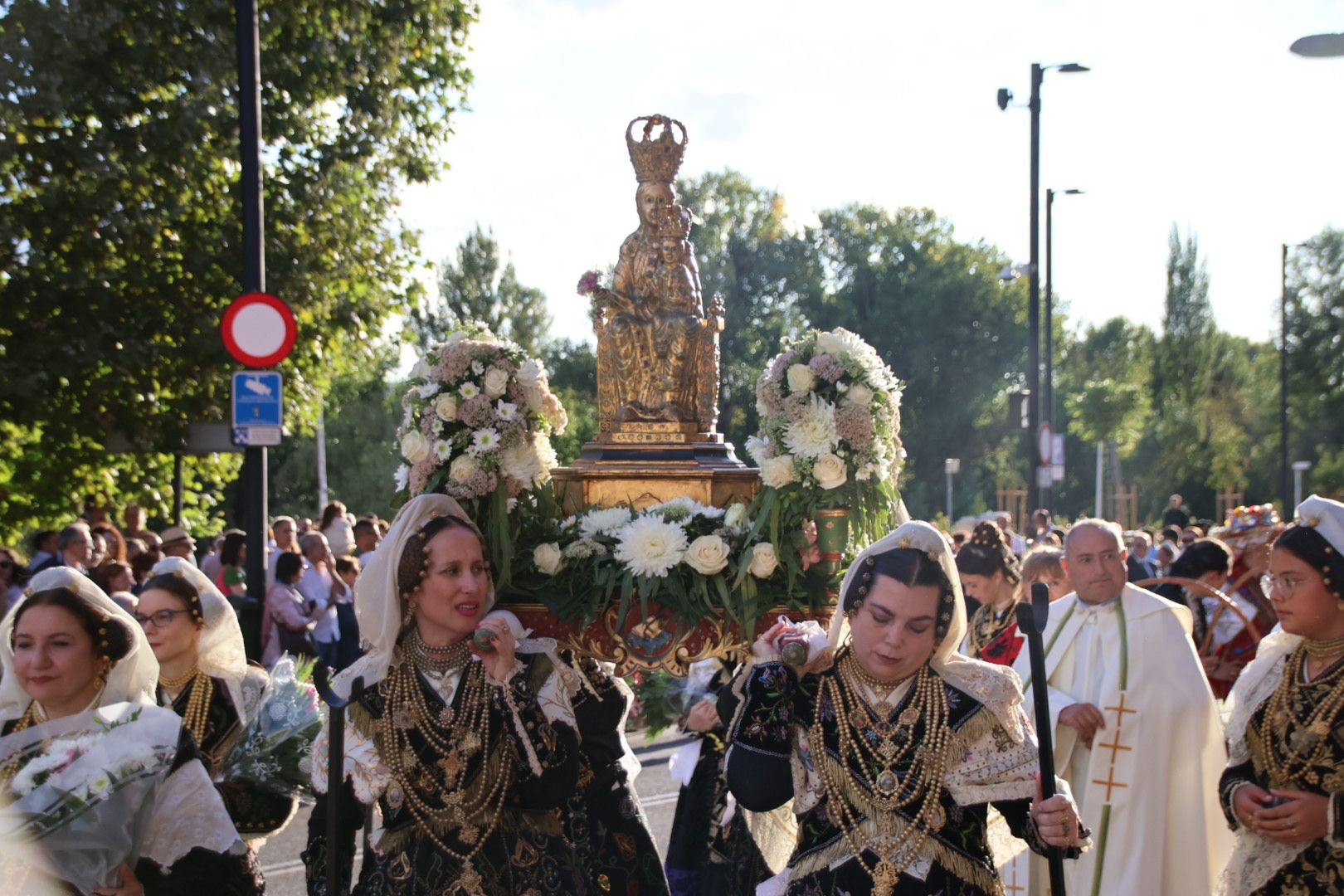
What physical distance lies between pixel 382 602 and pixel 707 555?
1.30 m

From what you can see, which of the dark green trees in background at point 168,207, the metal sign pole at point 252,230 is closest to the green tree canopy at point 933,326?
the dark green trees in background at point 168,207

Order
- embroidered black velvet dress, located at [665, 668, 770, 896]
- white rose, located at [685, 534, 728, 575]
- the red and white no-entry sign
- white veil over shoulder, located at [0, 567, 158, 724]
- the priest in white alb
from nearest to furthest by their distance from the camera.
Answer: white veil over shoulder, located at [0, 567, 158, 724]
white rose, located at [685, 534, 728, 575]
embroidered black velvet dress, located at [665, 668, 770, 896]
the priest in white alb
the red and white no-entry sign

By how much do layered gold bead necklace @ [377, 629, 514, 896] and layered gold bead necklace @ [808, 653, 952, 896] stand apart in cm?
100

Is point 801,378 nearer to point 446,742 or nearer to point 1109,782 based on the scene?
point 446,742

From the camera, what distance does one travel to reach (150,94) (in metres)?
15.2

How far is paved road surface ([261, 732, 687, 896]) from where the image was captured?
804 centimetres

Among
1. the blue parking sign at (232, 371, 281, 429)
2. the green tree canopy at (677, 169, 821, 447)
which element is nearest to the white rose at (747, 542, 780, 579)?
the blue parking sign at (232, 371, 281, 429)

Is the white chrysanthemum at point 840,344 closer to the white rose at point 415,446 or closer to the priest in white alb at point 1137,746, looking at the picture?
the white rose at point 415,446

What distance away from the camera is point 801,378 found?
5371 mm

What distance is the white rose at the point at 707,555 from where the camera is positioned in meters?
5.18

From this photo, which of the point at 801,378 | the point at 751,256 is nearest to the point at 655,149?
the point at 801,378

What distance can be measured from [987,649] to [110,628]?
4.32 m

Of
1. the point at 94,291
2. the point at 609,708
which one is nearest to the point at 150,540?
the point at 94,291

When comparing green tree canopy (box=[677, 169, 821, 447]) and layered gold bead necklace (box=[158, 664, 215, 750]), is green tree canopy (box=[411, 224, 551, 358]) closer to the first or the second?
green tree canopy (box=[677, 169, 821, 447])
